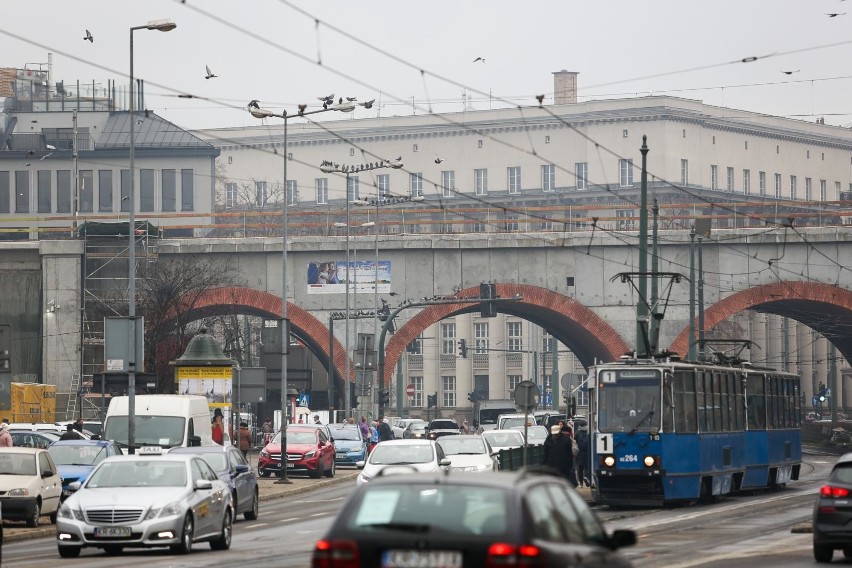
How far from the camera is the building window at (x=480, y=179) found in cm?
12450

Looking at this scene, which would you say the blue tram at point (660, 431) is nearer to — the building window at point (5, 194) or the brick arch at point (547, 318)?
the brick arch at point (547, 318)

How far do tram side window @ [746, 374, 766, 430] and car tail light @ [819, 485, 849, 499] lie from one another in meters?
15.3

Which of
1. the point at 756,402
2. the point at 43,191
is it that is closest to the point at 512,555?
the point at 756,402

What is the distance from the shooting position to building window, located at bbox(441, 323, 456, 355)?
421 feet

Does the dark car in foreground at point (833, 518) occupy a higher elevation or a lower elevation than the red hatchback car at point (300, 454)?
higher

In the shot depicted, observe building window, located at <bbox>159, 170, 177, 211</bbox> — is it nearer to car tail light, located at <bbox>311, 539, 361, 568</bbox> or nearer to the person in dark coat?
the person in dark coat

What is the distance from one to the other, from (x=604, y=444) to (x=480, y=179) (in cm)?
9546

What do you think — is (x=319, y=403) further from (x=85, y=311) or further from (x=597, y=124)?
(x=597, y=124)

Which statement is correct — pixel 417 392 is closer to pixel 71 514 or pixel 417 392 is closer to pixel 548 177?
pixel 548 177

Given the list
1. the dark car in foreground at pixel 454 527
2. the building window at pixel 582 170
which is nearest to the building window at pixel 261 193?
the building window at pixel 582 170

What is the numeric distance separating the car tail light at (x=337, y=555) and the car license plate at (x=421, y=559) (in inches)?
6.4

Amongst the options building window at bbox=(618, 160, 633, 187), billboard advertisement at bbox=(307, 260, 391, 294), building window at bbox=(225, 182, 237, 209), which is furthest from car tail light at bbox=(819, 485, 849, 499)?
building window at bbox=(225, 182, 237, 209)

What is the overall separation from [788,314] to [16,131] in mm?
46540

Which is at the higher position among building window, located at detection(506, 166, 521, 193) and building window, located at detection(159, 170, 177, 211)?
building window, located at detection(506, 166, 521, 193)
